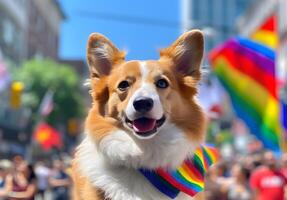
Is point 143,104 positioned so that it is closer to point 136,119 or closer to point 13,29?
point 136,119

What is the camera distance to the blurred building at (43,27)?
199 ft

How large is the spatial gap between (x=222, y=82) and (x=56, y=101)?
3732 cm

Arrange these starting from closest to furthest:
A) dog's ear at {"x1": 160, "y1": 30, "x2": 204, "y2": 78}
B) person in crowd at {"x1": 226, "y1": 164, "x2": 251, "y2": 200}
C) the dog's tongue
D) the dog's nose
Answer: the dog's nose, the dog's tongue, dog's ear at {"x1": 160, "y1": 30, "x2": 204, "y2": 78}, person in crowd at {"x1": 226, "y1": 164, "x2": 251, "y2": 200}

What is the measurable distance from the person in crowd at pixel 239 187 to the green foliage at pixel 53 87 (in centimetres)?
3690

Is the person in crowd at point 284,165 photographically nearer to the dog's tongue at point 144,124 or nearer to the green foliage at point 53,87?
the dog's tongue at point 144,124

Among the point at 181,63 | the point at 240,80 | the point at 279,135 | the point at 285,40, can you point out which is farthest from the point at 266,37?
the point at 285,40

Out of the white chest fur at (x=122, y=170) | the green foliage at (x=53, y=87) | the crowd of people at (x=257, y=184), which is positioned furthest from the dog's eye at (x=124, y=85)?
the green foliage at (x=53, y=87)

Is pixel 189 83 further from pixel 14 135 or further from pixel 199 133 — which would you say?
pixel 14 135

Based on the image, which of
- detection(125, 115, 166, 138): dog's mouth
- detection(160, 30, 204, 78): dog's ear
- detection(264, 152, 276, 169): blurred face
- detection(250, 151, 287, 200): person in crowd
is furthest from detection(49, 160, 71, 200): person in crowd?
detection(125, 115, 166, 138): dog's mouth

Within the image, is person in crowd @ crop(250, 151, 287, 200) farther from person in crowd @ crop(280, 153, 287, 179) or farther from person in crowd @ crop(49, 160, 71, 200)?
person in crowd @ crop(49, 160, 71, 200)

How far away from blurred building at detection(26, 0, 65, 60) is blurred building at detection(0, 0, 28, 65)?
2.44 m

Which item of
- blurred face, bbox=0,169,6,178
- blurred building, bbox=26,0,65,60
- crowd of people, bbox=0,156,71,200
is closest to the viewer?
crowd of people, bbox=0,156,71,200

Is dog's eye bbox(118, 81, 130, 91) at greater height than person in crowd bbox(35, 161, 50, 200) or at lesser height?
greater

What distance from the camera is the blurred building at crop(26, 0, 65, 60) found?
199 feet
